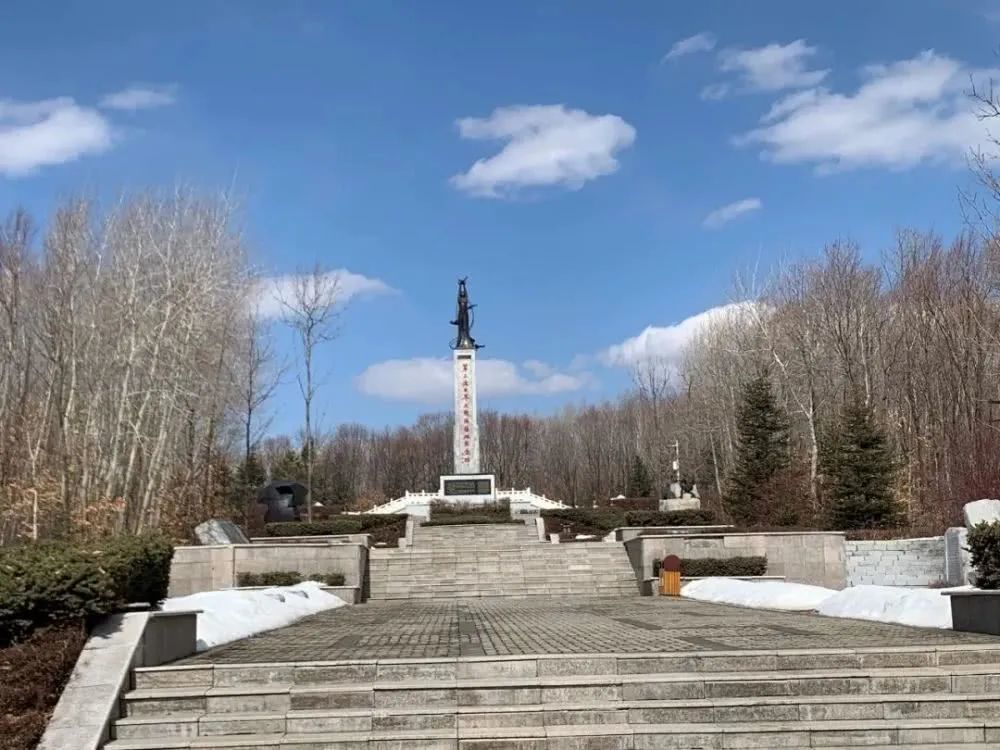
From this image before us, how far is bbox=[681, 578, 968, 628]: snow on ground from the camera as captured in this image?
28.3ft

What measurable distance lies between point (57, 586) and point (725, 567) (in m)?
14.0

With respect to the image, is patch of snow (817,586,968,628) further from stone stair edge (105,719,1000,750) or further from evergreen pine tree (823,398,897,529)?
evergreen pine tree (823,398,897,529)

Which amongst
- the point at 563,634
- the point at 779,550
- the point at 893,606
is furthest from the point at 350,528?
the point at 893,606

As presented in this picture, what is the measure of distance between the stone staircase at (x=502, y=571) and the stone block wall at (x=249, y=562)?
4.42ft

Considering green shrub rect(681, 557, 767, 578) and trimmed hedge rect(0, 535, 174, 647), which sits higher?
trimmed hedge rect(0, 535, 174, 647)

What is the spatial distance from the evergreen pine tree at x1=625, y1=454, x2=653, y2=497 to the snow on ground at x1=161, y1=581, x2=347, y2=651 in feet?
134

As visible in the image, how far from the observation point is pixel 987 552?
780cm

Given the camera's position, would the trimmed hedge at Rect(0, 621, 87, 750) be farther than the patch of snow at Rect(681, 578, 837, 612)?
No

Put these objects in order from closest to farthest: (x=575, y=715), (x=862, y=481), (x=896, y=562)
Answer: (x=575, y=715)
(x=896, y=562)
(x=862, y=481)

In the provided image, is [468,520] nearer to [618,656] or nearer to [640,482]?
[618,656]

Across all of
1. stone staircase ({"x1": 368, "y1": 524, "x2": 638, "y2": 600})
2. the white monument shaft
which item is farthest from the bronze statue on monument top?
stone staircase ({"x1": 368, "y1": 524, "x2": 638, "y2": 600})

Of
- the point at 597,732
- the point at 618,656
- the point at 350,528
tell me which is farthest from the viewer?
the point at 350,528

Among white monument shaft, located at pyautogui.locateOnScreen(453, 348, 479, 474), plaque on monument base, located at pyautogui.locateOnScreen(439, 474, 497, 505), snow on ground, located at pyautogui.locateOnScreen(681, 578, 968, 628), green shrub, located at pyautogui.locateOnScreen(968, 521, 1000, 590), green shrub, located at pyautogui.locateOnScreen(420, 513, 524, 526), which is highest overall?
white monument shaft, located at pyautogui.locateOnScreen(453, 348, 479, 474)

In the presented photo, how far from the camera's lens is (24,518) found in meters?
15.9
